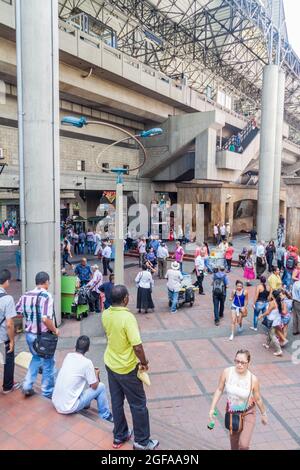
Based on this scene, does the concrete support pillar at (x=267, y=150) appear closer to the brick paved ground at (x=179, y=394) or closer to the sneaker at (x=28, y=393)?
the brick paved ground at (x=179, y=394)

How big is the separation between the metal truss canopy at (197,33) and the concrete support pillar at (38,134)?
50.7 ft

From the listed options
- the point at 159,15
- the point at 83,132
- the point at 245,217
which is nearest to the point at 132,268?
the point at 83,132

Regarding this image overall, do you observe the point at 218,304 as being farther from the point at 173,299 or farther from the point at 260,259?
the point at 260,259

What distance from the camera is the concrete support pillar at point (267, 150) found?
75.1ft

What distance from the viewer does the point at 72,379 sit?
461cm

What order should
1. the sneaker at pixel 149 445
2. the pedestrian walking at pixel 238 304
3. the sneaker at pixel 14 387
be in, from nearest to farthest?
the sneaker at pixel 149 445 < the sneaker at pixel 14 387 < the pedestrian walking at pixel 238 304

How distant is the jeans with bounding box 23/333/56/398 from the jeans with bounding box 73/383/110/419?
2.64 feet

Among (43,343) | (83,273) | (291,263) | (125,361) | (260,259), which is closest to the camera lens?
(125,361)

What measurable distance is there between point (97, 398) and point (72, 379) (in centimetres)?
53

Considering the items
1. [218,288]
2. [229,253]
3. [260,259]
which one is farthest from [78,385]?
[229,253]

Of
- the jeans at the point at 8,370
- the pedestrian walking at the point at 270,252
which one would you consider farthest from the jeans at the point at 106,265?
the jeans at the point at 8,370

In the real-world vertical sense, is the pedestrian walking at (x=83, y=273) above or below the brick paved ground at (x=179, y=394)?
above

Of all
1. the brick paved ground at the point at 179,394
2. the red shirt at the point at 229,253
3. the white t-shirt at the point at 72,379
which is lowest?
the brick paved ground at the point at 179,394

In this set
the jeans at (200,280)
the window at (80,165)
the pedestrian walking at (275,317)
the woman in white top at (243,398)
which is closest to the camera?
the woman in white top at (243,398)
